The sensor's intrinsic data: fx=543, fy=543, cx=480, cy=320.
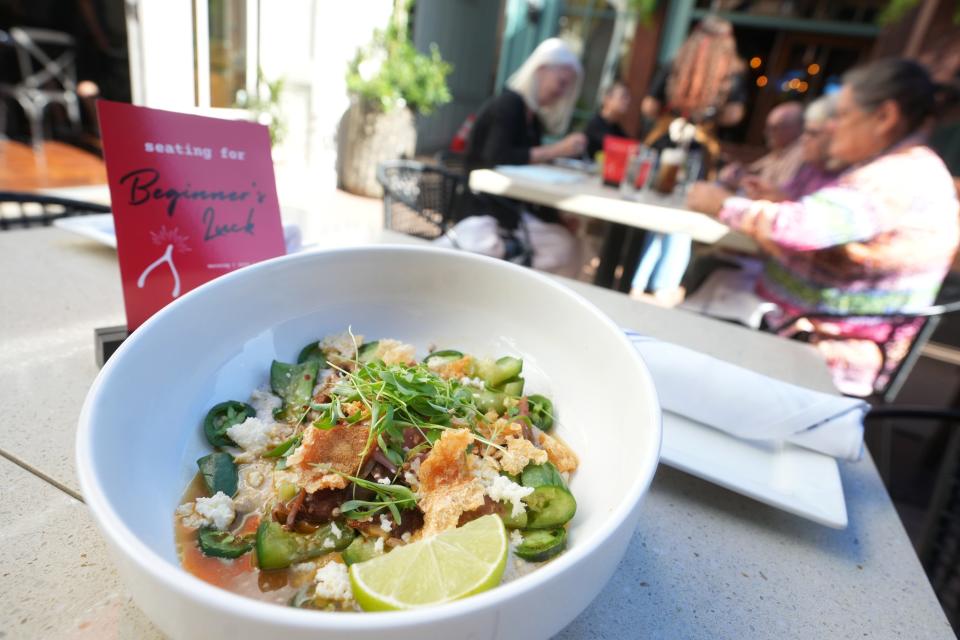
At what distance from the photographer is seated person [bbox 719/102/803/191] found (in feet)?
10.5

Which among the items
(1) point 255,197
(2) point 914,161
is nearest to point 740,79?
(2) point 914,161

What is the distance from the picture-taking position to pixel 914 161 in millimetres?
1797

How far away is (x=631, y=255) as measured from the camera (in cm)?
264

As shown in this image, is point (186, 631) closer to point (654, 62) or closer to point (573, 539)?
point (573, 539)

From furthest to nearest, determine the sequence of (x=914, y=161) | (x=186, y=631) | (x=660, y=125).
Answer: (x=660, y=125)
(x=914, y=161)
(x=186, y=631)

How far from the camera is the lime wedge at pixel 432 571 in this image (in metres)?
0.35

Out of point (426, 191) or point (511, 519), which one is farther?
point (426, 191)

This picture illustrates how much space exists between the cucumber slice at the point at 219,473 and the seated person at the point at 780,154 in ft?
10.8

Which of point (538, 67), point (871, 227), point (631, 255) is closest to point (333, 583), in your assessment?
point (871, 227)

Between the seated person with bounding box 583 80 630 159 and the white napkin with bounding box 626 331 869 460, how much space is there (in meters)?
3.67

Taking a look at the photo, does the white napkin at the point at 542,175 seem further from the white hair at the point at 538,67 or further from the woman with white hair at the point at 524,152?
the white hair at the point at 538,67

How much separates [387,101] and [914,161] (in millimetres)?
4155

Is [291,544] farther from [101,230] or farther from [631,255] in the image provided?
[631,255]

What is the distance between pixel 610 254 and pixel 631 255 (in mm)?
105
